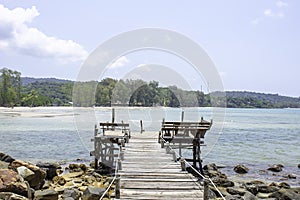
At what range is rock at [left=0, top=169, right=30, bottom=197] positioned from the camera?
10578 mm

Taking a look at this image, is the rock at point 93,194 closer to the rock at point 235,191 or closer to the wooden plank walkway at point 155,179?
the wooden plank walkway at point 155,179

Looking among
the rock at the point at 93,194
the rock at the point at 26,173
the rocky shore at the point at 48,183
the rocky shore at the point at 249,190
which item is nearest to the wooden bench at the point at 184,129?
the rocky shore at the point at 249,190

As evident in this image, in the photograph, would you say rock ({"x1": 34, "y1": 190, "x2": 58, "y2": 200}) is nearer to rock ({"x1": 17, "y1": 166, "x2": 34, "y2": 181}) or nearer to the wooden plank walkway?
rock ({"x1": 17, "y1": 166, "x2": 34, "y2": 181})

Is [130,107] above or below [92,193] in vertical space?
above

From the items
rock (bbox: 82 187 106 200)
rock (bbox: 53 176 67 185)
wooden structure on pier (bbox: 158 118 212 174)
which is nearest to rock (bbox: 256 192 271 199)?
wooden structure on pier (bbox: 158 118 212 174)

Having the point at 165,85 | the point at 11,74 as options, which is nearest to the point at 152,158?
the point at 165,85

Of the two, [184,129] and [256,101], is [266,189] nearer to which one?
[184,129]

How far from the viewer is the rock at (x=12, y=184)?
10.6m

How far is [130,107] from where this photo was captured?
24281 mm

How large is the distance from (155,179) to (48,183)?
8142mm

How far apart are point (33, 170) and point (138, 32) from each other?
8.62 metres

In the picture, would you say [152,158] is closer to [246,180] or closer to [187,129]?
[187,129]

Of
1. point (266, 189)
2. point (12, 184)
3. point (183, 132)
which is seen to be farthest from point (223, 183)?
point (12, 184)

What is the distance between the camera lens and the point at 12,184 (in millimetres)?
10688
